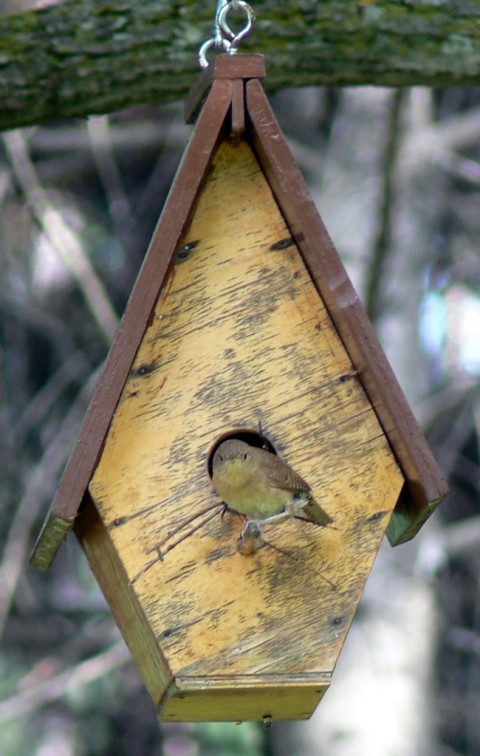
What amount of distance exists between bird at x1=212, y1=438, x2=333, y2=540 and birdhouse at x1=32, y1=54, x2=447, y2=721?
53 millimetres

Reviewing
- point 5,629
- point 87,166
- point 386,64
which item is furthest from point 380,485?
point 87,166

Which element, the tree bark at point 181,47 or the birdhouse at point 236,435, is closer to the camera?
the birdhouse at point 236,435

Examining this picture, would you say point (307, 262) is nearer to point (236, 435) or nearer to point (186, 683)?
point (236, 435)

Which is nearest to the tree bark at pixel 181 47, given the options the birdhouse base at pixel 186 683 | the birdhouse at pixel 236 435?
the birdhouse at pixel 236 435

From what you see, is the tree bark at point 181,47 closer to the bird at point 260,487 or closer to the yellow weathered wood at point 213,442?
the yellow weathered wood at point 213,442

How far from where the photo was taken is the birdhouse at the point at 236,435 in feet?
7.75

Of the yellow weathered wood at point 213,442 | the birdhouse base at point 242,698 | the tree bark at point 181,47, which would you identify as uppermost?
the tree bark at point 181,47

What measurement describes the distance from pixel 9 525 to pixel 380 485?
3.55 m

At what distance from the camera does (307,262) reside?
2.55m

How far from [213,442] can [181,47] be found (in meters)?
1.01

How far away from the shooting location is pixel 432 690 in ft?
18.0

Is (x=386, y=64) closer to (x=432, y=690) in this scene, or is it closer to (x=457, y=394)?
(x=457, y=394)

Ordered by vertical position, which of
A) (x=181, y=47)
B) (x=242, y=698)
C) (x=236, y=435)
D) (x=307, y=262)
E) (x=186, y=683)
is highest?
→ (x=181, y=47)

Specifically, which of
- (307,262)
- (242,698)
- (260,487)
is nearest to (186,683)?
(242,698)
